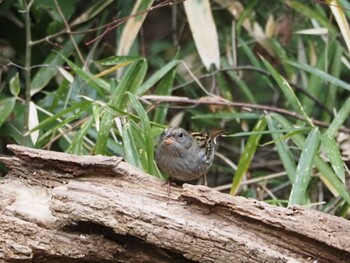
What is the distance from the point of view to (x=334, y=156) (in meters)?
3.90

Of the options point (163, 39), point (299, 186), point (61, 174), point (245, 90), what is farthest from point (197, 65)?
point (61, 174)

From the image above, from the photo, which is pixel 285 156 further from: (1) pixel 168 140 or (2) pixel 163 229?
(2) pixel 163 229

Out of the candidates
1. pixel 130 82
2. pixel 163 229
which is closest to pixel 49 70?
pixel 130 82

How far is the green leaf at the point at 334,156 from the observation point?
3.83 meters

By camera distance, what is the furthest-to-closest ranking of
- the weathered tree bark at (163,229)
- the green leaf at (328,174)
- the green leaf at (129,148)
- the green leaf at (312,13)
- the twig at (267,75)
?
1. the twig at (267,75)
2. the green leaf at (312,13)
3. the green leaf at (328,174)
4. the green leaf at (129,148)
5. the weathered tree bark at (163,229)

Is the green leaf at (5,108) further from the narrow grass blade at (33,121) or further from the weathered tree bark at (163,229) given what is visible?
the weathered tree bark at (163,229)

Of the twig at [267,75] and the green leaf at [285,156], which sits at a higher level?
the twig at [267,75]

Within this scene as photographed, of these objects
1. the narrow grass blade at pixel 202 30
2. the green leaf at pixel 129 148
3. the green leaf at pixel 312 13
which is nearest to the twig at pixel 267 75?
the narrow grass blade at pixel 202 30

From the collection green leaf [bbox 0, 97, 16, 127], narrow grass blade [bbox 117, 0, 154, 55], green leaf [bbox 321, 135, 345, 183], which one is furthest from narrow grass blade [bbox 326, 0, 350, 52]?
green leaf [bbox 0, 97, 16, 127]

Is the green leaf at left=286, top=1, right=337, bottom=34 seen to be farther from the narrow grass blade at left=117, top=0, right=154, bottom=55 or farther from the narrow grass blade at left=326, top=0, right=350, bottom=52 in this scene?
the narrow grass blade at left=117, top=0, right=154, bottom=55

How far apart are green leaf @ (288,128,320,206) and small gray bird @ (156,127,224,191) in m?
0.64

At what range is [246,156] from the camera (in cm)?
438

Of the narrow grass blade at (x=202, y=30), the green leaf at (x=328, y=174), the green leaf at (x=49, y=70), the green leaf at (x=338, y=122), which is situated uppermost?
the narrow grass blade at (x=202, y=30)

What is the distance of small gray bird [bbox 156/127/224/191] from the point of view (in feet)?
13.8
